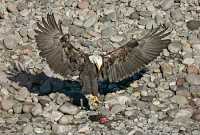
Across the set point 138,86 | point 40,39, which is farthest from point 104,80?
point 40,39

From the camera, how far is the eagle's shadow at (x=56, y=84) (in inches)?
490

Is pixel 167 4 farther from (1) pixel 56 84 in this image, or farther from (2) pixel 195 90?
(1) pixel 56 84

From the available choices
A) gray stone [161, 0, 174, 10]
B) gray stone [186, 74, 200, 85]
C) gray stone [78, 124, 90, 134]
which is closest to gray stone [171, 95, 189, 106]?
gray stone [186, 74, 200, 85]

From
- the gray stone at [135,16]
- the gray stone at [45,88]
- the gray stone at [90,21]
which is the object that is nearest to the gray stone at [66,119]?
the gray stone at [45,88]

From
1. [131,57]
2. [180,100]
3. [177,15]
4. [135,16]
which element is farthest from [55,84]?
[177,15]

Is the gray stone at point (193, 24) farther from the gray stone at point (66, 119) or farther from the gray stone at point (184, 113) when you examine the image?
the gray stone at point (66, 119)

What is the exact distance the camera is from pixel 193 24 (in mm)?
13664

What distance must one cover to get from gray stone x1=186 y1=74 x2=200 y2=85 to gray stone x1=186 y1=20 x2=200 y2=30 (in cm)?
141

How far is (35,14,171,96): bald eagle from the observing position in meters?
11.7

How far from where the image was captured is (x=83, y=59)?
11695 millimetres

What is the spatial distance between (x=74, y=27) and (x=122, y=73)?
8.23 ft

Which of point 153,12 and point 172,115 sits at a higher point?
point 153,12

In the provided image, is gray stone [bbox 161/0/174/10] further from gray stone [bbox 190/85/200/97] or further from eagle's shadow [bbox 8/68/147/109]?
gray stone [bbox 190/85/200/97]

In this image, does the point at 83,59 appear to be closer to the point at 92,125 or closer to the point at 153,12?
the point at 92,125
